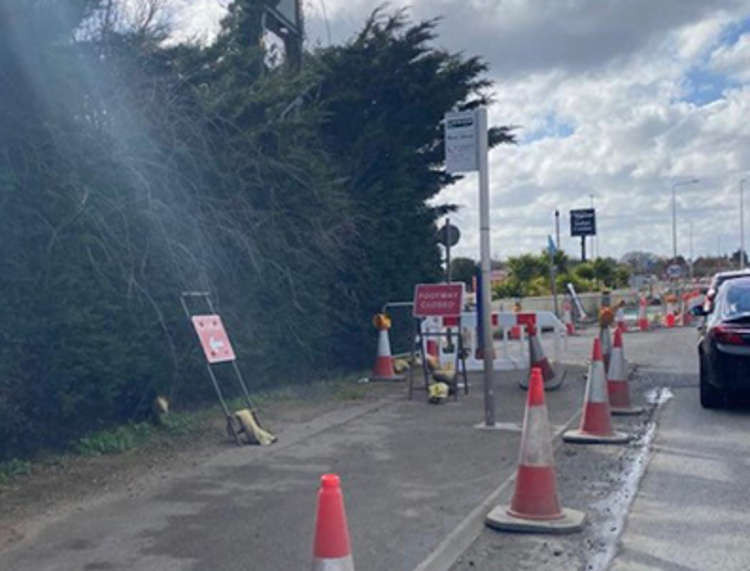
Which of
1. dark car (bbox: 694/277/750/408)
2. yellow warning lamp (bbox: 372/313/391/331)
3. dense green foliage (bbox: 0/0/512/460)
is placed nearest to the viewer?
dense green foliage (bbox: 0/0/512/460)

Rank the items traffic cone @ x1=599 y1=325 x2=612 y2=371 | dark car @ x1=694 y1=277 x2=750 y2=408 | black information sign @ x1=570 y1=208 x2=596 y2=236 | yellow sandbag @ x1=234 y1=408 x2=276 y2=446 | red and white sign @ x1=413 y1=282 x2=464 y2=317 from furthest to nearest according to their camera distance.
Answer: black information sign @ x1=570 y1=208 x2=596 y2=236, traffic cone @ x1=599 y1=325 x2=612 y2=371, red and white sign @ x1=413 y1=282 x2=464 y2=317, dark car @ x1=694 y1=277 x2=750 y2=408, yellow sandbag @ x1=234 y1=408 x2=276 y2=446

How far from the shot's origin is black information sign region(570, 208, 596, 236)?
43.7 metres

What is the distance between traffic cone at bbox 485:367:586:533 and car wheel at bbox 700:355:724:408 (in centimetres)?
595

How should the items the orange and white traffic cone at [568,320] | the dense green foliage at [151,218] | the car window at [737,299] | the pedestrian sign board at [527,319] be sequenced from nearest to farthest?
the dense green foliage at [151,218], the car window at [737,299], the pedestrian sign board at [527,319], the orange and white traffic cone at [568,320]

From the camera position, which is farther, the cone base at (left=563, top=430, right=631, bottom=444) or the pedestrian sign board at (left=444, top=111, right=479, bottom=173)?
the pedestrian sign board at (left=444, top=111, right=479, bottom=173)

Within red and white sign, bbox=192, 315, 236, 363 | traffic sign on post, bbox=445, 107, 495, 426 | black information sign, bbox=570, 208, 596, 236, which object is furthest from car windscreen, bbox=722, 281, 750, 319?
black information sign, bbox=570, 208, 596, 236

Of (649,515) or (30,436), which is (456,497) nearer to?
(649,515)

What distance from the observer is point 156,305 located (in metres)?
9.30

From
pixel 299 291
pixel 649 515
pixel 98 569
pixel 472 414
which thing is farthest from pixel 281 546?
pixel 299 291

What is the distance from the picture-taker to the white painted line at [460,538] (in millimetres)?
5715

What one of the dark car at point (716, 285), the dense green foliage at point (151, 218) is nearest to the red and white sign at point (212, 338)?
the dense green foliage at point (151, 218)

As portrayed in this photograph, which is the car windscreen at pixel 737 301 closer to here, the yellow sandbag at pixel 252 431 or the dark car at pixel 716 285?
the dark car at pixel 716 285

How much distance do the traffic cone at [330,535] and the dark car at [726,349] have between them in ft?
27.3

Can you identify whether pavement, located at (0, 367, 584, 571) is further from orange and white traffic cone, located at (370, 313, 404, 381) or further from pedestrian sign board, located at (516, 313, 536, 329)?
orange and white traffic cone, located at (370, 313, 404, 381)
